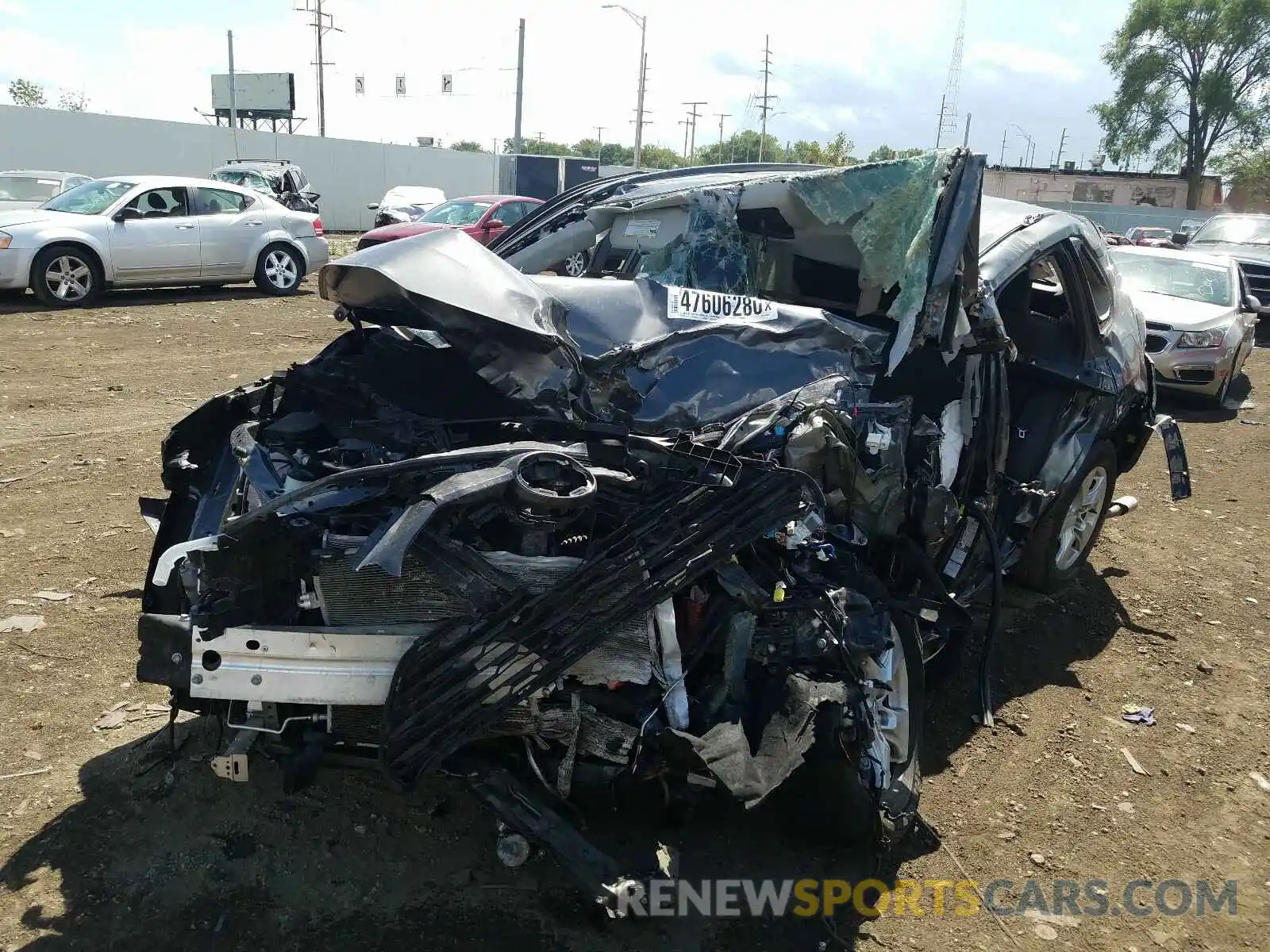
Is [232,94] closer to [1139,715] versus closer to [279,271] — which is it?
[279,271]

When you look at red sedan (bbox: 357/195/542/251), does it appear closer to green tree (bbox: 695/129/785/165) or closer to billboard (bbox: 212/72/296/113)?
billboard (bbox: 212/72/296/113)

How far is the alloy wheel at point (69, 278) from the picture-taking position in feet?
37.3

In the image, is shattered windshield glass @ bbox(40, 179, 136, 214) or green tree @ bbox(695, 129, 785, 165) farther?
green tree @ bbox(695, 129, 785, 165)

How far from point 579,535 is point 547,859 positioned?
1090 mm

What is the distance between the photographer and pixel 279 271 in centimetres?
1373

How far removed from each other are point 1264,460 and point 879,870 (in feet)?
23.2

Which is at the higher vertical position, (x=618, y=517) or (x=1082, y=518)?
(x=618, y=517)

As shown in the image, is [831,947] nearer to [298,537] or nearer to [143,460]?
[298,537]

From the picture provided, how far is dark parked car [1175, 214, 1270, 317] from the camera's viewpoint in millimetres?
15211

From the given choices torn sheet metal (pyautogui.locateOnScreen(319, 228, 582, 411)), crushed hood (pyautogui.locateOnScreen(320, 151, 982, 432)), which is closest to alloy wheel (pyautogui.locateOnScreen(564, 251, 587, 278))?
crushed hood (pyautogui.locateOnScreen(320, 151, 982, 432))

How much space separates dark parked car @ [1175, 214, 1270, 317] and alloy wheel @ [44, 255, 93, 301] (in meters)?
16.3

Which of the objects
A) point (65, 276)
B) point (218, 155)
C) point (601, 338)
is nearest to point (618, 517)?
point (601, 338)

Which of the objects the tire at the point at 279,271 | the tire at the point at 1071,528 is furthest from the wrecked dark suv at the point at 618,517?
the tire at the point at 279,271

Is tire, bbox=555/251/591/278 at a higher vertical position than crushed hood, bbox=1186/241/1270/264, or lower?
lower
